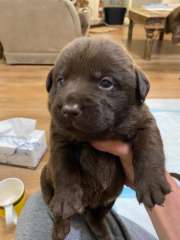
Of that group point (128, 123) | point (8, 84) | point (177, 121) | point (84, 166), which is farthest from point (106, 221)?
point (8, 84)

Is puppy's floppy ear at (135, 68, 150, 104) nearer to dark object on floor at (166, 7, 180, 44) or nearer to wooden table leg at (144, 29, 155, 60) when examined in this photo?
dark object on floor at (166, 7, 180, 44)

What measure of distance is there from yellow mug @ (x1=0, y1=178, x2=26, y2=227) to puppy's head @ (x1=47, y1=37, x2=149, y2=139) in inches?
34.6

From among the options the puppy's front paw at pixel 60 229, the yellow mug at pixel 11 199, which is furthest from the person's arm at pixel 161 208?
the yellow mug at pixel 11 199

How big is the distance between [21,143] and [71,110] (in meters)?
1.27

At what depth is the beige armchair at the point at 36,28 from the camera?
3.50 metres

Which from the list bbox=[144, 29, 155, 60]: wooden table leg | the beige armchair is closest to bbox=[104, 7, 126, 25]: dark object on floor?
bbox=[144, 29, 155, 60]: wooden table leg

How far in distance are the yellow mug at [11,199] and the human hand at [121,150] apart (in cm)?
83

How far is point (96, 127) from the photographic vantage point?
0.70 meters

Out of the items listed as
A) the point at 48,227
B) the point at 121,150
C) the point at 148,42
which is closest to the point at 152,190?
the point at 121,150

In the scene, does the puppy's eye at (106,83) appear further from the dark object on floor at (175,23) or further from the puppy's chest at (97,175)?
the dark object on floor at (175,23)

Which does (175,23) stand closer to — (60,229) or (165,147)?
(165,147)

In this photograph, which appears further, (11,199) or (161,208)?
(11,199)

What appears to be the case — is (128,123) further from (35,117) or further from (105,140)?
(35,117)

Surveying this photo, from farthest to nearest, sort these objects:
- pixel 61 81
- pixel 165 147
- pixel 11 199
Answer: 1. pixel 165 147
2. pixel 11 199
3. pixel 61 81
